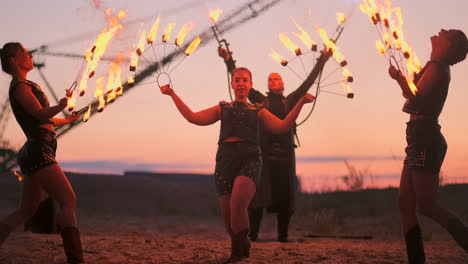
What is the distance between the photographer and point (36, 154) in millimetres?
5391

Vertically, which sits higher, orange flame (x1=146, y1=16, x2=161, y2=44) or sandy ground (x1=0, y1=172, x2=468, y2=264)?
orange flame (x1=146, y1=16, x2=161, y2=44)

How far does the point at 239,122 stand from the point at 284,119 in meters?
0.49

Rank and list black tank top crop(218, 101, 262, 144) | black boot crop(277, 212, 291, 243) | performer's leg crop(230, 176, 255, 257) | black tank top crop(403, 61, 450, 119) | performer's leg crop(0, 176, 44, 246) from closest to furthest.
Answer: black tank top crop(403, 61, 450, 119), performer's leg crop(0, 176, 44, 246), performer's leg crop(230, 176, 255, 257), black tank top crop(218, 101, 262, 144), black boot crop(277, 212, 291, 243)

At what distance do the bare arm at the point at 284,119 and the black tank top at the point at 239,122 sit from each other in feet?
0.33

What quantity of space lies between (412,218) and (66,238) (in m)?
3.41

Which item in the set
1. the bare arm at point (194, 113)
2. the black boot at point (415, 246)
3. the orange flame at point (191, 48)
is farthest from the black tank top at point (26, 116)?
the black boot at point (415, 246)

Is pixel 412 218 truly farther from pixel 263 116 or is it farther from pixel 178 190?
pixel 178 190

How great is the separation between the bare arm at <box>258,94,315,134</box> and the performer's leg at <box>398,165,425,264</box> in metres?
1.21

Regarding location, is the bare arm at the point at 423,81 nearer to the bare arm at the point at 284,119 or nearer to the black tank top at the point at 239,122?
Answer: the bare arm at the point at 284,119

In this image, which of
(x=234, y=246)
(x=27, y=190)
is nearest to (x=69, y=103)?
(x=27, y=190)

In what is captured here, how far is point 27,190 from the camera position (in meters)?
Result: 5.61

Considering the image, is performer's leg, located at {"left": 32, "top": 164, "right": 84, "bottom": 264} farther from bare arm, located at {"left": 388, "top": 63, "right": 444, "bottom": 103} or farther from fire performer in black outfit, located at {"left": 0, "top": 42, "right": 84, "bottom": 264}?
bare arm, located at {"left": 388, "top": 63, "right": 444, "bottom": 103}

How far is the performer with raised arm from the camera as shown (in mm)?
5875

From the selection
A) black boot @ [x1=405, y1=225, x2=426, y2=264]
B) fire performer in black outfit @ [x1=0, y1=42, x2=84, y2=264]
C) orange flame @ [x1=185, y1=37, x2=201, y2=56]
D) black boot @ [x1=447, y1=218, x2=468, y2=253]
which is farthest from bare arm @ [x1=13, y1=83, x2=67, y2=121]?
black boot @ [x1=447, y1=218, x2=468, y2=253]
